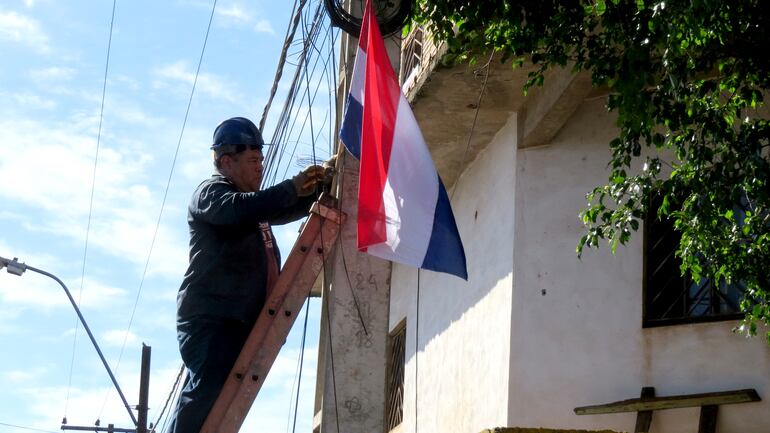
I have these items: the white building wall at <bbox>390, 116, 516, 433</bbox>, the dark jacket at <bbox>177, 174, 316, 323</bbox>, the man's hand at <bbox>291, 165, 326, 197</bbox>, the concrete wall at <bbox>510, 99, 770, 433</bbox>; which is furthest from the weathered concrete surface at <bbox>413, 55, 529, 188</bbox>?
the dark jacket at <bbox>177, 174, 316, 323</bbox>

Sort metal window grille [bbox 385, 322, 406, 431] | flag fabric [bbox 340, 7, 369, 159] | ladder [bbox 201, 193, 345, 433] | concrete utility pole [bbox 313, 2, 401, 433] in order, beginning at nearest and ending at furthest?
ladder [bbox 201, 193, 345, 433], concrete utility pole [bbox 313, 2, 401, 433], flag fabric [bbox 340, 7, 369, 159], metal window grille [bbox 385, 322, 406, 431]

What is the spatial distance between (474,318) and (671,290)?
2141mm

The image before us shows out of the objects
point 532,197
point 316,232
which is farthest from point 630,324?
point 316,232

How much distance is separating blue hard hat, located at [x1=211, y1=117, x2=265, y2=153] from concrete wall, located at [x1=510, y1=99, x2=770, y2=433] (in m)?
4.94

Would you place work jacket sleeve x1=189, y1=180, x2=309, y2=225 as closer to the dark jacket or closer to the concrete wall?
the dark jacket

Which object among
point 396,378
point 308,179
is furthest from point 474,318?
point 308,179

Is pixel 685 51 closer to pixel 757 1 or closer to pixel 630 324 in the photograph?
pixel 757 1

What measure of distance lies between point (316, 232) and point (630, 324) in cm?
495

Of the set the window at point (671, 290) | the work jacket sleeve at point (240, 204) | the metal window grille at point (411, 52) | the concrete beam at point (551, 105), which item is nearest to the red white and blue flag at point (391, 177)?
the work jacket sleeve at point (240, 204)

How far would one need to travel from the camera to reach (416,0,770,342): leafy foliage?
6926 millimetres

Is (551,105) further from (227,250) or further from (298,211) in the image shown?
(227,250)

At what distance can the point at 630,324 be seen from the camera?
408 inches

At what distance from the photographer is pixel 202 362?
18.7 feet

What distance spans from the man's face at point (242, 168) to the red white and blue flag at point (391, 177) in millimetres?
483
